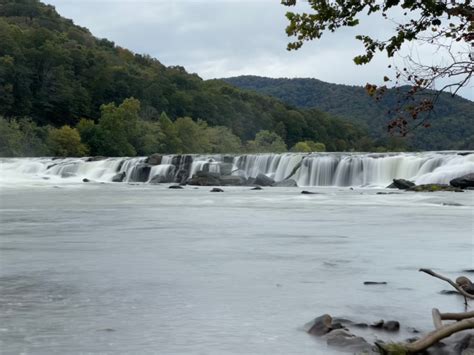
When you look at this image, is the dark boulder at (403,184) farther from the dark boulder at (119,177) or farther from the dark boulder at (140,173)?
the dark boulder at (119,177)

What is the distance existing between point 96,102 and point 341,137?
172 ft

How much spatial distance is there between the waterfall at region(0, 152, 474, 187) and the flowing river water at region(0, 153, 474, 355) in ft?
66.3

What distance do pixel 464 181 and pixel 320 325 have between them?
2976cm

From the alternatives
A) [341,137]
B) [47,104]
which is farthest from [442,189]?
[341,137]

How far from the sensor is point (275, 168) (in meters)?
49.4

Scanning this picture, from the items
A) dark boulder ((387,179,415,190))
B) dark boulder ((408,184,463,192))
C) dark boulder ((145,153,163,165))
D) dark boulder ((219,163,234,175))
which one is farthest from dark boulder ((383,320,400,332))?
dark boulder ((145,153,163,165))

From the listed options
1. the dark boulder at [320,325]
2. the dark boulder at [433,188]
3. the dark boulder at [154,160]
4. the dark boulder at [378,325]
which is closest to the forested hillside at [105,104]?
the dark boulder at [154,160]

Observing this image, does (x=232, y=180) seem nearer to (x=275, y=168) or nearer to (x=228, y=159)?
(x=275, y=168)

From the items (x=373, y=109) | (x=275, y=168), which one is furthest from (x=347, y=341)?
(x=373, y=109)

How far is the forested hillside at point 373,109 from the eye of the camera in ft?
344

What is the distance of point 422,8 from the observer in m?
5.22

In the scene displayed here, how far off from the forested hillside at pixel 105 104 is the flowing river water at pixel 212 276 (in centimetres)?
6107

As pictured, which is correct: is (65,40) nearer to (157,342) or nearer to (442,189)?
(442,189)

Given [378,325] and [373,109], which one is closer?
[378,325]
